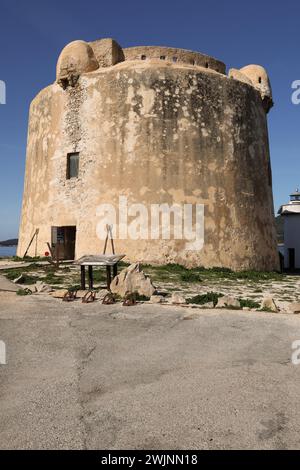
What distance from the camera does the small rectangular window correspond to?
1934cm

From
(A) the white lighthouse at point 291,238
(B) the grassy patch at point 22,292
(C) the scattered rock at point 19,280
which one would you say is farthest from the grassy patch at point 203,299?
(A) the white lighthouse at point 291,238

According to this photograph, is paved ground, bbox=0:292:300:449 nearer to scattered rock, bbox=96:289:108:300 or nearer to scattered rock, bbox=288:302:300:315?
scattered rock, bbox=288:302:300:315

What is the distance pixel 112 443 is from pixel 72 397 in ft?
3.56

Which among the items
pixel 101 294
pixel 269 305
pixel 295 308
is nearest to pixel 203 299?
pixel 269 305

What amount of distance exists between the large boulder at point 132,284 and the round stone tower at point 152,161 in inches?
257

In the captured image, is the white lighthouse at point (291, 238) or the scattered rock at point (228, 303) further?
the white lighthouse at point (291, 238)

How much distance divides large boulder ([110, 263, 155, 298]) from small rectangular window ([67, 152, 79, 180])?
9.76 metres

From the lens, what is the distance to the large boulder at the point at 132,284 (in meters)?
10.6

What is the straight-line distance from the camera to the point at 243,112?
19859 mm

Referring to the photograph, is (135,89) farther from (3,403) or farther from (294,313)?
(3,403)

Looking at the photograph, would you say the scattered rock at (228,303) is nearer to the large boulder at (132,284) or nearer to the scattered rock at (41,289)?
the large boulder at (132,284)

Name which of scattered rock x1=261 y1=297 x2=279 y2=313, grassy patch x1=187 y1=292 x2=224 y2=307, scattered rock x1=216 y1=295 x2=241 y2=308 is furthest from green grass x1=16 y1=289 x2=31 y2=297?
scattered rock x1=261 y1=297 x2=279 y2=313

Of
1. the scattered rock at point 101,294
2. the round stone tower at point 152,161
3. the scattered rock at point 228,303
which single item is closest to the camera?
the scattered rock at point 228,303

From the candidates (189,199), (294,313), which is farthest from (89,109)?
Answer: (294,313)
